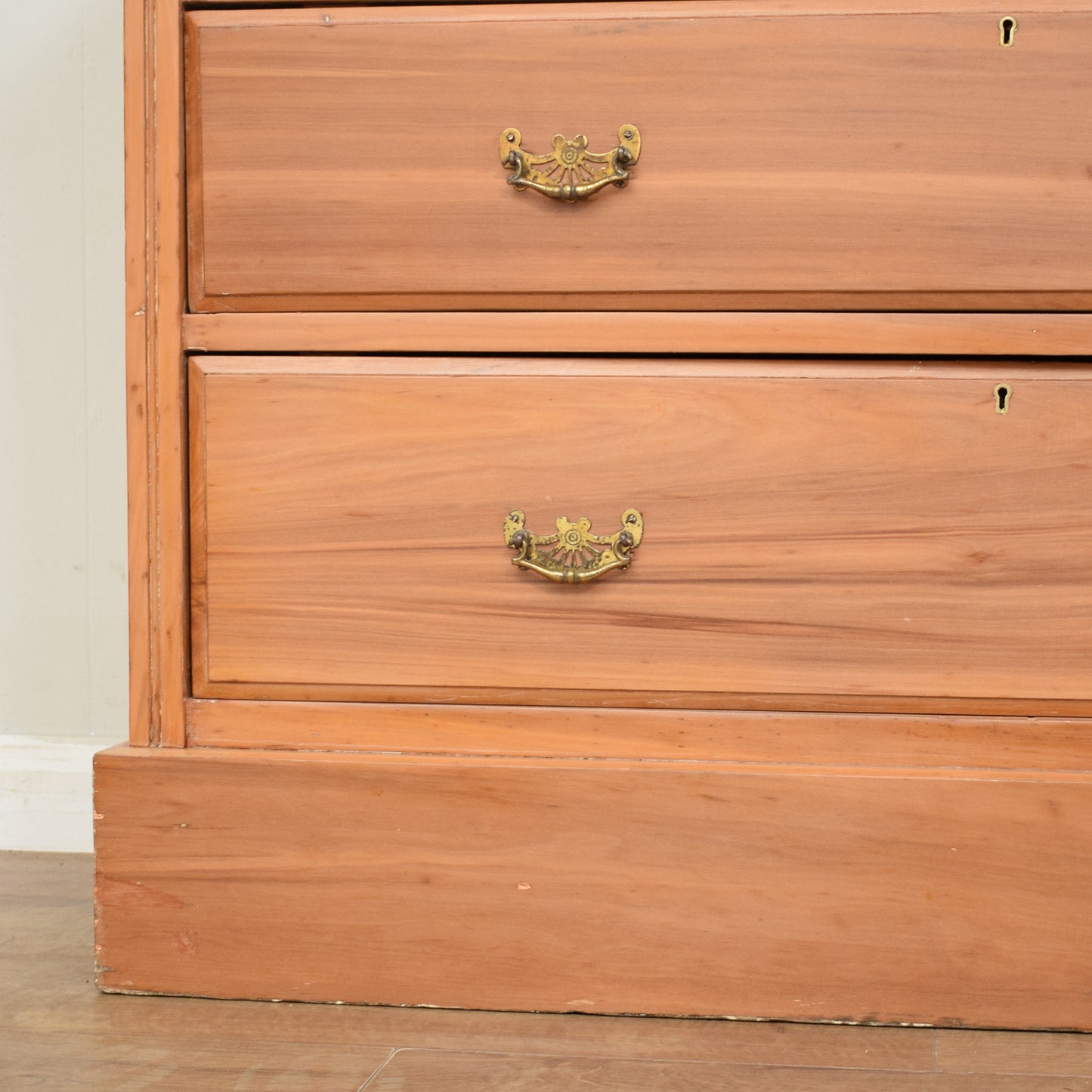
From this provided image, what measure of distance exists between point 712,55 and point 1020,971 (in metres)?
0.63

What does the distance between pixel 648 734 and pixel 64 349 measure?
793mm

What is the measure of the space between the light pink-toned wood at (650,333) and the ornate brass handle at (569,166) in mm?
83

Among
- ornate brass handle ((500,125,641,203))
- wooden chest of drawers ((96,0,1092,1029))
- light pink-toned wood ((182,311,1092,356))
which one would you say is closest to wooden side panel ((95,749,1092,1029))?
wooden chest of drawers ((96,0,1092,1029))

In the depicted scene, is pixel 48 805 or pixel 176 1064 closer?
pixel 176 1064

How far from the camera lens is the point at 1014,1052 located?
2.36ft

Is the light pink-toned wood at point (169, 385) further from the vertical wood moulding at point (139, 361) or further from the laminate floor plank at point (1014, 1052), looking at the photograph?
the laminate floor plank at point (1014, 1052)

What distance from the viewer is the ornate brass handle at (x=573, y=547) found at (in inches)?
30.2

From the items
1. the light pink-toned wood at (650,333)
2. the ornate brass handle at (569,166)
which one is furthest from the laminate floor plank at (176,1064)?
the ornate brass handle at (569,166)

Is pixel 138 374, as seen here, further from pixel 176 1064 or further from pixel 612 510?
pixel 176 1064

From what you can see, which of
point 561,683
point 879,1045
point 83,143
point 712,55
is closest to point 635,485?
point 561,683

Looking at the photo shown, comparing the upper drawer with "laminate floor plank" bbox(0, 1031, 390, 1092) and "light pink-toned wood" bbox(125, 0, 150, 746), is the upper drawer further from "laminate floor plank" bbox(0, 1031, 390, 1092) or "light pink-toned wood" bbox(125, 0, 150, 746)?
"laminate floor plank" bbox(0, 1031, 390, 1092)

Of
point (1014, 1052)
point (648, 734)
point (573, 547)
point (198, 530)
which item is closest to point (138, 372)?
point (198, 530)

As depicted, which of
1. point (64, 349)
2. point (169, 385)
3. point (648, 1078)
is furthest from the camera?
point (64, 349)

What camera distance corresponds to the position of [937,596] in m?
0.76
